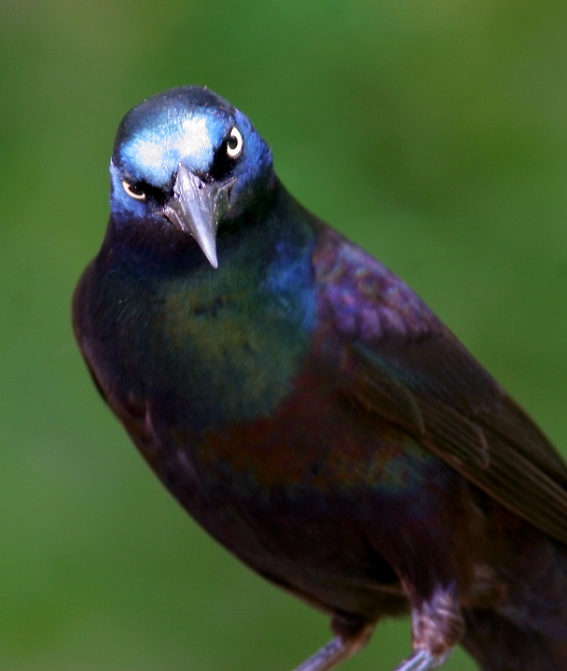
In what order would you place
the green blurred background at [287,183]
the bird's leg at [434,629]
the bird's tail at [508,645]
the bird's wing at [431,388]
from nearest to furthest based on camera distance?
the bird's wing at [431,388] → the bird's leg at [434,629] → the bird's tail at [508,645] → the green blurred background at [287,183]

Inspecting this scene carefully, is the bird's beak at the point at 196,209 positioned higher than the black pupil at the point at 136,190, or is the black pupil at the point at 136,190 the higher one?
the black pupil at the point at 136,190

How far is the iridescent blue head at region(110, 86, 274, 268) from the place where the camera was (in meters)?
1.86

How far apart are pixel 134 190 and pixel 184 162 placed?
0.10 m

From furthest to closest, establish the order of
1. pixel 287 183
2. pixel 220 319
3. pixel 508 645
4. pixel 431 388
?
pixel 287 183, pixel 508 645, pixel 431 388, pixel 220 319

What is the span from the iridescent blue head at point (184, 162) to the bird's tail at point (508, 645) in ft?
3.14

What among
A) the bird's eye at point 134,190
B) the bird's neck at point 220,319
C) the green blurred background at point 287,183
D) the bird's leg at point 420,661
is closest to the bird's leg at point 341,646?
the bird's leg at point 420,661

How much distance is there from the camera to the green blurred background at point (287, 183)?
333cm

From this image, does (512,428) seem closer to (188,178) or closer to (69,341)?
(188,178)

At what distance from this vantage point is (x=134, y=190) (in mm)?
1924

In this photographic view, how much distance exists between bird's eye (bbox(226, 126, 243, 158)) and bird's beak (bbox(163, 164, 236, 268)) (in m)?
0.07

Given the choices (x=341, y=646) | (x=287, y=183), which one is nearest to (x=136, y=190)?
(x=341, y=646)

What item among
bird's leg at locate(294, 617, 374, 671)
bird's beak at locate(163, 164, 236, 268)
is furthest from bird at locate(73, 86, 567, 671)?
bird's leg at locate(294, 617, 374, 671)

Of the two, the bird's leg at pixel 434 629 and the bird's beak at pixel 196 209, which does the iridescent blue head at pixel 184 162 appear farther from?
the bird's leg at pixel 434 629

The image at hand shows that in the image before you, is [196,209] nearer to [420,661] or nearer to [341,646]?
[420,661]
